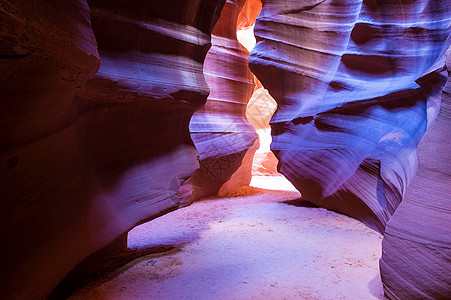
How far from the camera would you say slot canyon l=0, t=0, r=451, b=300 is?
149 centimetres

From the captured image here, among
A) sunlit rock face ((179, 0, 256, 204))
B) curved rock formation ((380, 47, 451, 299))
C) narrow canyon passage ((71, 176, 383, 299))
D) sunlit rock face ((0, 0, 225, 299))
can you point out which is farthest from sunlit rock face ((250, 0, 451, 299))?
sunlit rock face ((0, 0, 225, 299))

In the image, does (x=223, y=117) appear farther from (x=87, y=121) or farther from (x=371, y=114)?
(x=87, y=121)

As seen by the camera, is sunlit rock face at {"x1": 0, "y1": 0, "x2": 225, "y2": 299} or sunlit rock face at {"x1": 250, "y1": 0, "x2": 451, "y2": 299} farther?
sunlit rock face at {"x1": 250, "y1": 0, "x2": 451, "y2": 299}

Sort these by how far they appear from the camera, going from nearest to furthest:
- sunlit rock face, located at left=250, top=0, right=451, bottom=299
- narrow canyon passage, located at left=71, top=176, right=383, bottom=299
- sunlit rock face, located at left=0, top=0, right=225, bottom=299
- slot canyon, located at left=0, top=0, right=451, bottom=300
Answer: sunlit rock face, located at left=0, top=0, right=225, bottom=299, slot canyon, located at left=0, top=0, right=451, bottom=300, sunlit rock face, located at left=250, top=0, right=451, bottom=299, narrow canyon passage, located at left=71, top=176, right=383, bottom=299

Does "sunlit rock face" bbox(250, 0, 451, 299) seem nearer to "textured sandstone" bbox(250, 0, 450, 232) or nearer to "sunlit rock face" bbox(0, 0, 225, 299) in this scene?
"textured sandstone" bbox(250, 0, 450, 232)

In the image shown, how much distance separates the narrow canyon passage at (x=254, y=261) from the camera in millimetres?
2096

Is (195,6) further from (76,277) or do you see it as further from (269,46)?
(76,277)

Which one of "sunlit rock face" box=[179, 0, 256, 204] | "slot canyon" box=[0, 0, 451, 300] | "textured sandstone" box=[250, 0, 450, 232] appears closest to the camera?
"slot canyon" box=[0, 0, 451, 300]

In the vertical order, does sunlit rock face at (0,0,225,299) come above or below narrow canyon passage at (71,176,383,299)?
above

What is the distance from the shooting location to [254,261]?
8.93 feet

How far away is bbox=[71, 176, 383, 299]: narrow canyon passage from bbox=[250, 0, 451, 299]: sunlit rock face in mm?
348

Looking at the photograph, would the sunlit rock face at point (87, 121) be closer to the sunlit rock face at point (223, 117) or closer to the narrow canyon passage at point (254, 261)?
the narrow canyon passage at point (254, 261)

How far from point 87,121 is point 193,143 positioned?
139 cm

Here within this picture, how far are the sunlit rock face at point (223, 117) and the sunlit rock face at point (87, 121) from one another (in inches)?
123
